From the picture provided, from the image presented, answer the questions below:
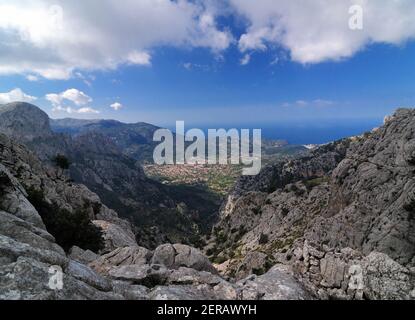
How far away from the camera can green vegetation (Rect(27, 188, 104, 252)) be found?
35000 millimetres

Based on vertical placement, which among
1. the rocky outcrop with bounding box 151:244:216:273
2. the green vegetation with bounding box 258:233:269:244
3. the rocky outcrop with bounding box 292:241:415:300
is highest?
the rocky outcrop with bounding box 292:241:415:300

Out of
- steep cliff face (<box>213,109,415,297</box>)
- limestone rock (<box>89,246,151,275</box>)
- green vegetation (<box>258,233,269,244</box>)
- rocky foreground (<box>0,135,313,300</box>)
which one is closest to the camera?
rocky foreground (<box>0,135,313,300</box>)

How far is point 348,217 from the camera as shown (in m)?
63.8

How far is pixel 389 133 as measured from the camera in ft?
270

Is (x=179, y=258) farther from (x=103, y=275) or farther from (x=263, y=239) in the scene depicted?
(x=263, y=239)

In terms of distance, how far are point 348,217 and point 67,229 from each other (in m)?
53.1

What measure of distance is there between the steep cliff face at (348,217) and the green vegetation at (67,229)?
80.3 feet

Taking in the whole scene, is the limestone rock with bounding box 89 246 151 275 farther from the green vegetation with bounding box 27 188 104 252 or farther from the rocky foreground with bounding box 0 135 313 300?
the green vegetation with bounding box 27 188 104 252

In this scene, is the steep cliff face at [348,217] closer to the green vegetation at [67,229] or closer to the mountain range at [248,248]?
the mountain range at [248,248]

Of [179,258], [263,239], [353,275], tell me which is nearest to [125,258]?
[179,258]

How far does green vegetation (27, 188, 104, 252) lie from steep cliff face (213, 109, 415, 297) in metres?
24.5

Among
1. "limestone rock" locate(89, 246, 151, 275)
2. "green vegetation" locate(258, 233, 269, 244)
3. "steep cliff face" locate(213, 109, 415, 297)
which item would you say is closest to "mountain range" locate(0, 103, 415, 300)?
"green vegetation" locate(258, 233, 269, 244)
